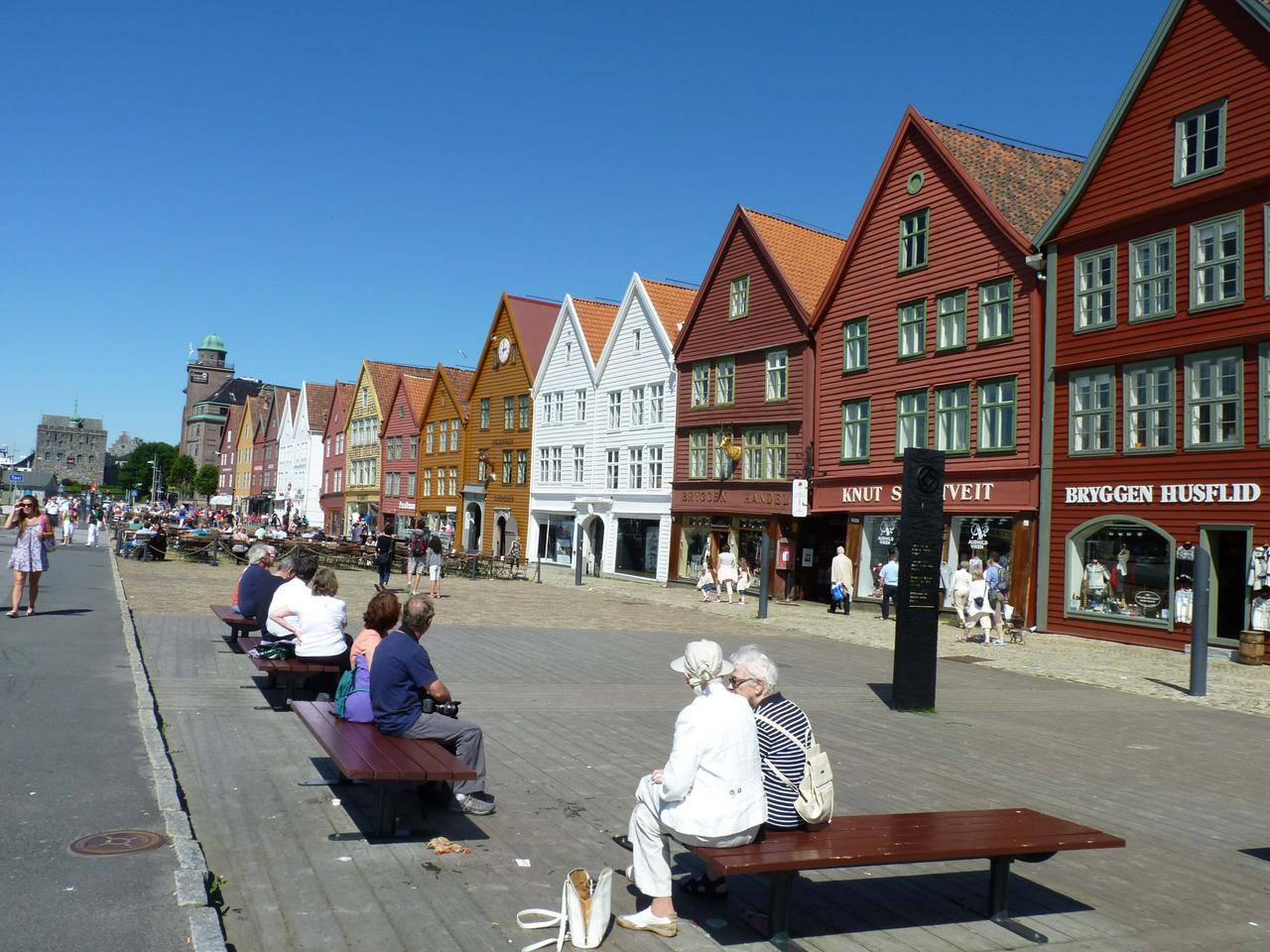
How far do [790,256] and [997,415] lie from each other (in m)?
12.0

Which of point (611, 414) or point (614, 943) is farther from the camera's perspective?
point (611, 414)

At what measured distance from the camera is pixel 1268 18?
2103 centimetres

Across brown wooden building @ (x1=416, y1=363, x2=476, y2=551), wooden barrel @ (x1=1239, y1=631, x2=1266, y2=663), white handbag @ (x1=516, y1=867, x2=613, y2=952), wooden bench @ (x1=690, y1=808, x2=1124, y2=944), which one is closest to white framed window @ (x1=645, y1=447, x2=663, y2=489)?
brown wooden building @ (x1=416, y1=363, x2=476, y2=551)

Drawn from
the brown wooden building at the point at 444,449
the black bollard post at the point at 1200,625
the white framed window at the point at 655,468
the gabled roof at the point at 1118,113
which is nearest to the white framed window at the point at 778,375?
the white framed window at the point at 655,468

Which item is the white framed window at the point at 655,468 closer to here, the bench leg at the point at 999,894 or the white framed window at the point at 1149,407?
the white framed window at the point at 1149,407

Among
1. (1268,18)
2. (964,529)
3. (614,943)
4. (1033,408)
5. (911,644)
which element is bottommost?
(614,943)

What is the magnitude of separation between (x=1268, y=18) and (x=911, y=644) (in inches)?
646

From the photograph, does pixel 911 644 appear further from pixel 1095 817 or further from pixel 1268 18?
pixel 1268 18

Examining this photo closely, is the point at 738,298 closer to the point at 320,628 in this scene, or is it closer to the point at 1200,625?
the point at 1200,625

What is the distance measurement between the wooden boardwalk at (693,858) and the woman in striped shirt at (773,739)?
624mm

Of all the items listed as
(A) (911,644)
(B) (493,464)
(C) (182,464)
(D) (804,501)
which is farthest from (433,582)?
(C) (182,464)

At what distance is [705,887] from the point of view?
19.6 feet

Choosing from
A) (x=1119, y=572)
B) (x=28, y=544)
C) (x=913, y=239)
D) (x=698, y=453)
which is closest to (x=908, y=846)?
(x=28, y=544)

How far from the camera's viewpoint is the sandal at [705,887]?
19.5 ft
